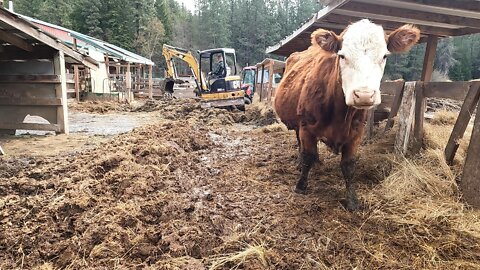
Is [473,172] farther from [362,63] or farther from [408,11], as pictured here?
[408,11]

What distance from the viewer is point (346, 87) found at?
267cm

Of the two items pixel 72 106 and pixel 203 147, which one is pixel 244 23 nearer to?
pixel 72 106

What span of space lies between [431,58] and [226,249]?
5409 millimetres

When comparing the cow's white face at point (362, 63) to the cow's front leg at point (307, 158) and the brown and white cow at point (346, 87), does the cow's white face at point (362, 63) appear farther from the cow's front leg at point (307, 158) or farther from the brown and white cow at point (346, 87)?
the cow's front leg at point (307, 158)

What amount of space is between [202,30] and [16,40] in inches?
2137

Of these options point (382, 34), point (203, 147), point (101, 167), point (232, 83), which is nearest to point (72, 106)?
point (232, 83)

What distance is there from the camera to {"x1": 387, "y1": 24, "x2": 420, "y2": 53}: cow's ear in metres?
2.86

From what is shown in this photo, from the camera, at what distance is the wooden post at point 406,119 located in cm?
381

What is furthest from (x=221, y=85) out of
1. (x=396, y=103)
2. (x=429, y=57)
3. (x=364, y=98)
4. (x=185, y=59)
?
(x=364, y=98)

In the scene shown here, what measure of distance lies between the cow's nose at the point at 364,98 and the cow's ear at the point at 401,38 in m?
0.79

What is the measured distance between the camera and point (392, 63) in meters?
44.2

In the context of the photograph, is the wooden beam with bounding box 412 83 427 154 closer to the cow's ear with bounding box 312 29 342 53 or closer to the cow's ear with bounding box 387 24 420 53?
the cow's ear with bounding box 387 24 420 53

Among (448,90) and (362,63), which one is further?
(448,90)

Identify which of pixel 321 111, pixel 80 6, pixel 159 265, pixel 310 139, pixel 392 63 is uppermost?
pixel 80 6
